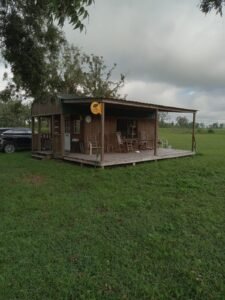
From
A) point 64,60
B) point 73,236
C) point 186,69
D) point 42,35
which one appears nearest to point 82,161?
point 42,35

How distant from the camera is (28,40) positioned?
27.8 feet

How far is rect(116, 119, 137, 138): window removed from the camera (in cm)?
1554

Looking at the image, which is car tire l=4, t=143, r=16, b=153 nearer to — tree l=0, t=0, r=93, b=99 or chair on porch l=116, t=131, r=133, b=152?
chair on porch l=116, t=131, r=133, b=152

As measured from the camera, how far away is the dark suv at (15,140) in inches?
637

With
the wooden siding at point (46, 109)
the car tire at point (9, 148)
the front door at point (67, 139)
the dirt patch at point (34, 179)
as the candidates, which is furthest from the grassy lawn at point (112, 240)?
the car tire at point (9, 148)

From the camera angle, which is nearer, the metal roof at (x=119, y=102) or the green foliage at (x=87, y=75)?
the metal roof at (x=119, y=102)

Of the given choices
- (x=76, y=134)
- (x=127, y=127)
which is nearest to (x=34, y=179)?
(x=76, y=134)

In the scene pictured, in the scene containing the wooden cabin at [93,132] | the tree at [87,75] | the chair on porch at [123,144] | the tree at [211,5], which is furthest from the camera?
the tree at [87,75]

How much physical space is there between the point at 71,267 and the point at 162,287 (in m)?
1.14

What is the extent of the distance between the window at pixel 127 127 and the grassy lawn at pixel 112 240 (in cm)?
772

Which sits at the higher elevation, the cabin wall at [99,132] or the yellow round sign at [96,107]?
the yellow round sign at [96,107]

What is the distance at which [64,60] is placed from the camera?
1134 inches

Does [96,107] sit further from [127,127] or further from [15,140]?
[15,140]

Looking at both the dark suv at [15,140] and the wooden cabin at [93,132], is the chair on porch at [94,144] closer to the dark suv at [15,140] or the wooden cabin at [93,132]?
the wooden cabin at [93,132]
